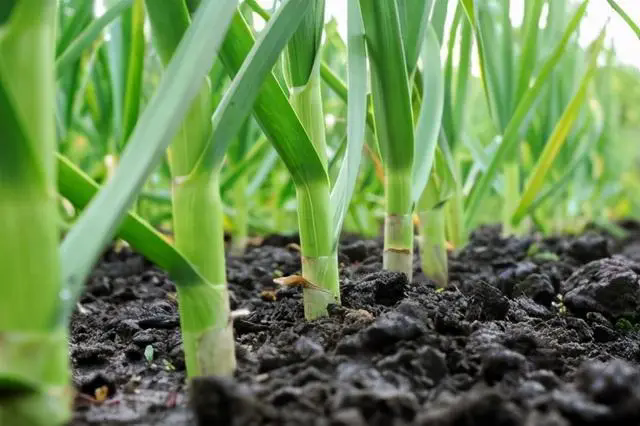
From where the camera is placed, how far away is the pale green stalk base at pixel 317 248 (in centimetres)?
65

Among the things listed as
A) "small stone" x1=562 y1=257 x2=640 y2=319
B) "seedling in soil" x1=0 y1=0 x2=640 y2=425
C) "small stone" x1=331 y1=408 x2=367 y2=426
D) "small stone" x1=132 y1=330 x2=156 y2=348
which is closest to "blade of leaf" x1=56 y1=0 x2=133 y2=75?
"seedling in soil" x1=0 y1=0 x2=640 y2=425

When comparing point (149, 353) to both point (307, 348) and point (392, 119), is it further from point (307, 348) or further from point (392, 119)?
point (392, 119)

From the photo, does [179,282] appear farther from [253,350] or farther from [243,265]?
[243,265]

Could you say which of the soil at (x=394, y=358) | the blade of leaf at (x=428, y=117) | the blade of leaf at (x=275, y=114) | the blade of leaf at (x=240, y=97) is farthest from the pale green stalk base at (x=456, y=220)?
the blade of leaf at (x=240, y=97)

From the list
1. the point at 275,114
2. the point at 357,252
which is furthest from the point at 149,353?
the point at 357,252

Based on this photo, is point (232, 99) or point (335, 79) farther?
point (335, 79)

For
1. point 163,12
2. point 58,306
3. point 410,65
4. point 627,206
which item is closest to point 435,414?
point 58,306

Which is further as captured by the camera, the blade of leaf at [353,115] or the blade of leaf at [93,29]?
the blade of leaf at [93,29]

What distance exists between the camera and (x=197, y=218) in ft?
1.62

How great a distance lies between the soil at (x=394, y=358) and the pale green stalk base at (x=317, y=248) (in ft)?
0.07

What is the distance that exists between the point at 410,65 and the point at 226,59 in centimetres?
29

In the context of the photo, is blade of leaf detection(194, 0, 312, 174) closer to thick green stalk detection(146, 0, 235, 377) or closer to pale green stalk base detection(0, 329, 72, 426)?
thick green stalk detection(146, 0, 235, 377)

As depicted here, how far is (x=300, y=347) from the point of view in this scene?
55 centimetres

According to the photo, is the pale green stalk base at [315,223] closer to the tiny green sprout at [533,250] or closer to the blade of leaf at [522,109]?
the blade of leaf at [522,109]
